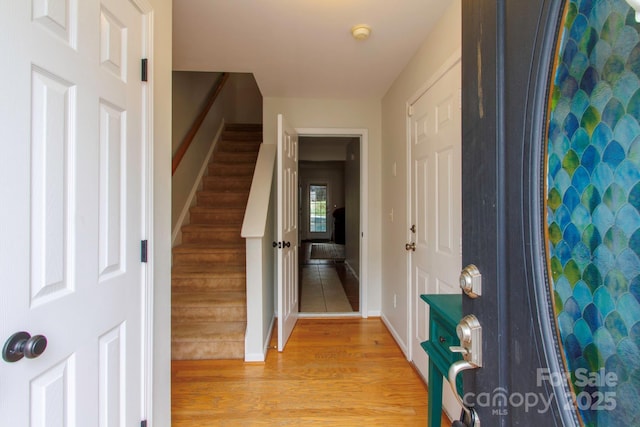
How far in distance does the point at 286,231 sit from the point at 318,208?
25.8 feet

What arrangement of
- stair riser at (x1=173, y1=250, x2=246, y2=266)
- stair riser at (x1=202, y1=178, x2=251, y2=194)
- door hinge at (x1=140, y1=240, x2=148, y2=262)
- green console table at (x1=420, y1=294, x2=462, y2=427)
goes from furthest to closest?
stair riser at (x1=202, y1=178, x2=251, y2=194)
stair riser at (x1=173, y1=250, x2=246, y2=266)
door hinge at (x1=140, y1=240, x2=148, y2=262)
green console table at (x1=420, y1=294, x2=462, y2=427)

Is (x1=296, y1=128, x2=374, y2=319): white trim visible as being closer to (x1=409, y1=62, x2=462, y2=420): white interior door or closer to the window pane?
(x1=409, y1=62, x2=462, y2=420): white interior door

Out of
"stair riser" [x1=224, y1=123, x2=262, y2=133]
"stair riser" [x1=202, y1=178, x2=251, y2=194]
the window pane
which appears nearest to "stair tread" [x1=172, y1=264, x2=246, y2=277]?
"stair riser" [x1=202, y1=178, x2=251, y2=194]

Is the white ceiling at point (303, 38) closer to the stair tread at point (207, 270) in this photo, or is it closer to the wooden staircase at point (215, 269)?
the wooden staircase at point (215, 269)

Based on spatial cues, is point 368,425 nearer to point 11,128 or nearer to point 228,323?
point 228,323

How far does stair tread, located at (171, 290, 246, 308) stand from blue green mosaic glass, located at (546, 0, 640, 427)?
252cm

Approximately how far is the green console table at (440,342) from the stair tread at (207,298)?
1744mm

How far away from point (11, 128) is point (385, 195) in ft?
9.36

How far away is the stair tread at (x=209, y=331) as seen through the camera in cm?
244

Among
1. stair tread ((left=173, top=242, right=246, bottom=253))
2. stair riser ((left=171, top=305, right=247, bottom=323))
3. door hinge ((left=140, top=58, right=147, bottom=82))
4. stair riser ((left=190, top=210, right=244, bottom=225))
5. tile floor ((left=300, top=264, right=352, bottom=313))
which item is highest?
door hinge ((left=140, top=58, right=147, bottom=82))

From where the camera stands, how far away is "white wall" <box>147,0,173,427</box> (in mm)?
1366

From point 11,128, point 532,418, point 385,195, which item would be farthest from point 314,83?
point 532,418

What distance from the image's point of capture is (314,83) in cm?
286

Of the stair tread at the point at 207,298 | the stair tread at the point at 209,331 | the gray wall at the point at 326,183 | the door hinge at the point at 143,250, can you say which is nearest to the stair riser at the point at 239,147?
the stair tread at the point at 207,298
